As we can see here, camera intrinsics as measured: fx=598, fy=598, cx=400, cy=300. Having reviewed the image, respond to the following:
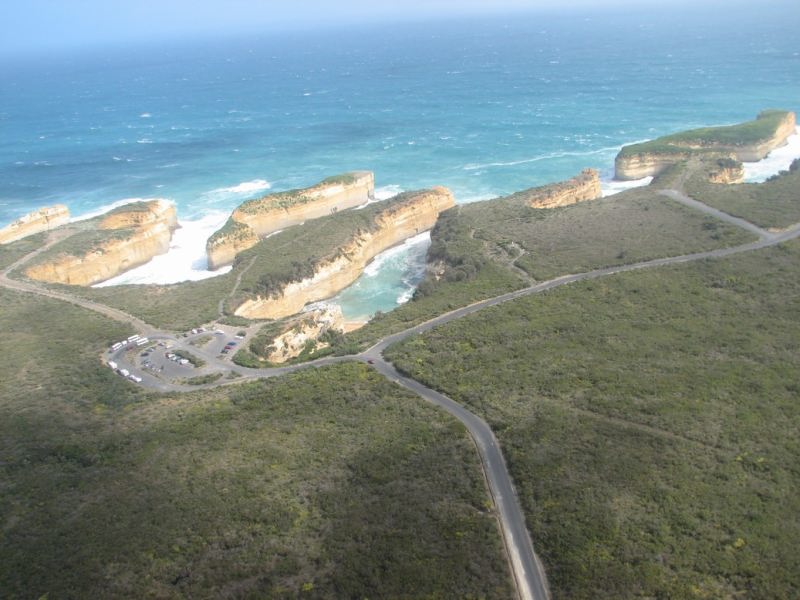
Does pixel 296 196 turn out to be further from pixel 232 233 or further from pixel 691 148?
pixel 691 148

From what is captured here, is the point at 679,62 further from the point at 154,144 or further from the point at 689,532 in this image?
the point at 689,532

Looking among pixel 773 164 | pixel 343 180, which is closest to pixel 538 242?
pixel 343 180

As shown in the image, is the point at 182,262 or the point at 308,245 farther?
the point at 182,262

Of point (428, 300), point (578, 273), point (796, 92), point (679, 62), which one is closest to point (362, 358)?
point (428, 300)

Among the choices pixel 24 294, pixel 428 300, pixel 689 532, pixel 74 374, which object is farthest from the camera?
pixel 24 294

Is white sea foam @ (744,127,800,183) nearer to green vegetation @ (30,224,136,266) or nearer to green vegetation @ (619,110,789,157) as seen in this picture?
green vegetation @ (619,110,789,157)

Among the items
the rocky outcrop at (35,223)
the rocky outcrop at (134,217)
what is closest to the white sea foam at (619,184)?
the rocky outcrop at (134,217)

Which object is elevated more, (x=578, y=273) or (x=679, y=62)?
(x=679, y=62)
